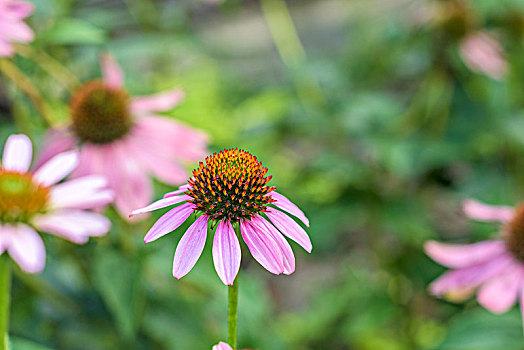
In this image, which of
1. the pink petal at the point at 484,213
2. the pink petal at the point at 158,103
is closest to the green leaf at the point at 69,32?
the pink petal at the point at 158,103

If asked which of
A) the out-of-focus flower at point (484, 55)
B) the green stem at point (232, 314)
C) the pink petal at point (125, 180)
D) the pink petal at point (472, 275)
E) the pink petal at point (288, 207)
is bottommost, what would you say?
the green stem at point (232, 314)

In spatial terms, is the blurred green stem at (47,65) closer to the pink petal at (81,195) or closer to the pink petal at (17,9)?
the pink petal at (17,9)

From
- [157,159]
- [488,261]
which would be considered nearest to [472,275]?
[488,261]

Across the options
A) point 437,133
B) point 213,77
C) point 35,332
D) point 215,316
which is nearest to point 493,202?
point 437,133

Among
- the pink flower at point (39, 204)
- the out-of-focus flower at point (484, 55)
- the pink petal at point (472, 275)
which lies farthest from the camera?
the out-of-focus flower at point (484, 55)

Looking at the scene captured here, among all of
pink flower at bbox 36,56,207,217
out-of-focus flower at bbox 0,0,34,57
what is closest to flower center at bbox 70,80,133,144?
pink flower at bbox 36,56,207,217

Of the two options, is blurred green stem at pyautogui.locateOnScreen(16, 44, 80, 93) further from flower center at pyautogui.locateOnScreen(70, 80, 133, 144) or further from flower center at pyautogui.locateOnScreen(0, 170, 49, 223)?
flower center at pyautogui.locateOnScreen(0, 170, 49, 223)

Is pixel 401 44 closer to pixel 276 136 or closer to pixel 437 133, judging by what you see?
pixel 437 133
